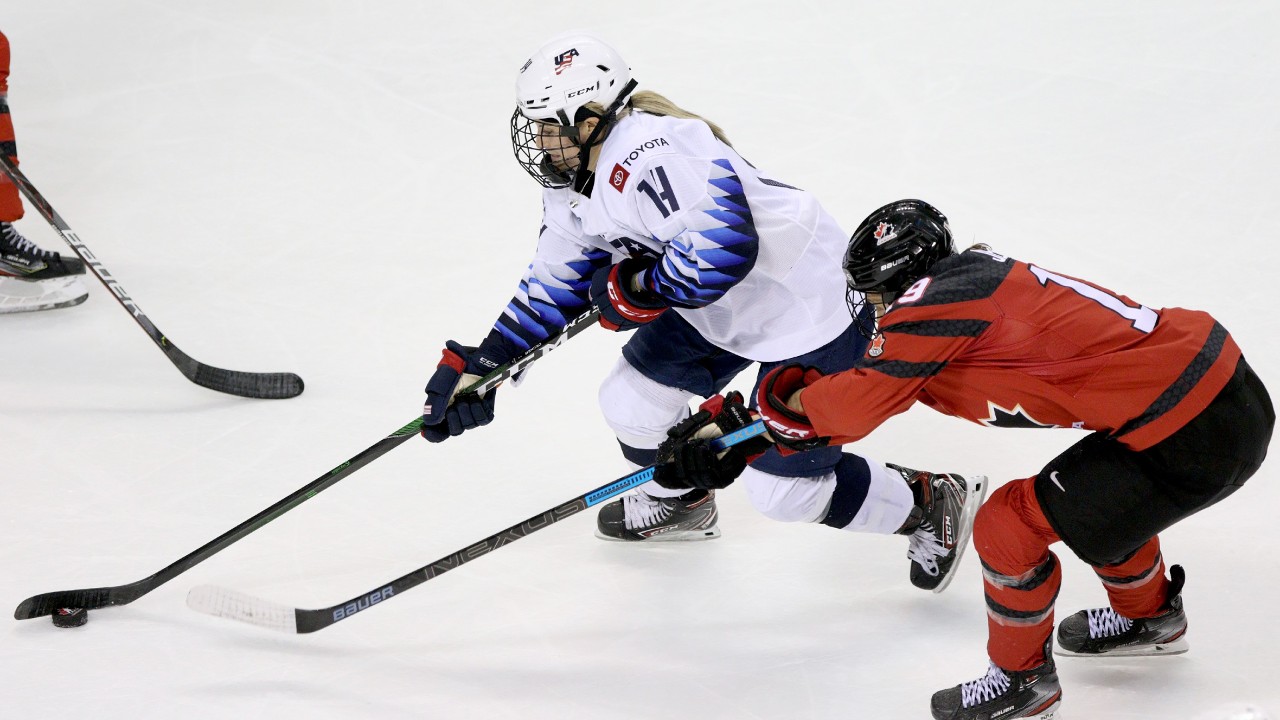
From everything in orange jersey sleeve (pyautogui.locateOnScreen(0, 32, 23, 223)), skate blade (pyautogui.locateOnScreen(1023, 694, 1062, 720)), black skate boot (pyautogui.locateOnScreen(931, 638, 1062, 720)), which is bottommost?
skate blade (pyautogui.locateOnScreen(1023, 694, 1062, 720))

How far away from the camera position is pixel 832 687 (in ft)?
8.01

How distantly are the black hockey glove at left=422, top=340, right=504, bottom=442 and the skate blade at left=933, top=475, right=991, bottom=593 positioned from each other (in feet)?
3.55

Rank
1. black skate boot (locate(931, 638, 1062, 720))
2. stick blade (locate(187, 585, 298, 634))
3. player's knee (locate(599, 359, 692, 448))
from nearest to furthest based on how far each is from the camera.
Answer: black skate boot (locate(931, 638, 1062, 720))
stick blade (locate(187, 585, 298, 634))
player's knee (locate(599, 359, 692, 448))

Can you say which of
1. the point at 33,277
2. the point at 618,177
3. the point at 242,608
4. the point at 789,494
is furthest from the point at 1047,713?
the point at 33,277

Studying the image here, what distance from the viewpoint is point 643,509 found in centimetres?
300

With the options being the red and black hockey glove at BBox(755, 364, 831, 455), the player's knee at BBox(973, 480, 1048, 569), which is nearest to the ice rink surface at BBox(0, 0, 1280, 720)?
the player's knee at BBox(973, 480, 1048, 569)

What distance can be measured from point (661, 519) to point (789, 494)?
54 centimetres

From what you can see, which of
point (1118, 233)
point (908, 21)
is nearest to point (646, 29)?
point (908, 21)

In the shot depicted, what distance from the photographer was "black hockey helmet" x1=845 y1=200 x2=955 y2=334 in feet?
6.77

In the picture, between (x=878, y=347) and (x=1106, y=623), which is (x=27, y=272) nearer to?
(x=878, y=347)

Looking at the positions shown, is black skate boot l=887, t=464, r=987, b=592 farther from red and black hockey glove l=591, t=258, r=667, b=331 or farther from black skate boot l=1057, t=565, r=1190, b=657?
red and black hockey glove l=591, t=258, r=667, b=331

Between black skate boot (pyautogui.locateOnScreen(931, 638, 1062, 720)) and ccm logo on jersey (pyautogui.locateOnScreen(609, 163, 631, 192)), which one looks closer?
black skate boot (pyautogui.locateOnScreen(931, 638, 1062, 720))

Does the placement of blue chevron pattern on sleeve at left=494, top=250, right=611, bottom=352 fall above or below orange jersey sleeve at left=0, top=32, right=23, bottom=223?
below

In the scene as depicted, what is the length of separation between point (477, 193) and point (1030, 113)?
232cm
